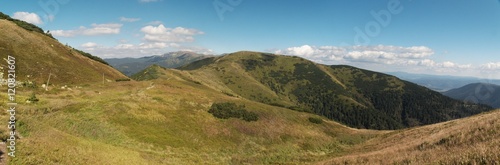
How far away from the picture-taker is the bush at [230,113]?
60156mm

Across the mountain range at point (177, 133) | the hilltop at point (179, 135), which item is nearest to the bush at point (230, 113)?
the mountain range at point (177, 133)

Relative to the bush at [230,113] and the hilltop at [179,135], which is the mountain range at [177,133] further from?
the bush at [230,113]

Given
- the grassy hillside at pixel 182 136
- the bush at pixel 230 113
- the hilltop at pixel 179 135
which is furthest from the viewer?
the bush at pixel 230 113

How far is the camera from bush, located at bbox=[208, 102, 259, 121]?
60156 millimetres

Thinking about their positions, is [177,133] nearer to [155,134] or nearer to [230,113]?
[155,134]

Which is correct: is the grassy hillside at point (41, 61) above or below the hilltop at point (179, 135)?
above

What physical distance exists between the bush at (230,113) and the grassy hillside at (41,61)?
140ft

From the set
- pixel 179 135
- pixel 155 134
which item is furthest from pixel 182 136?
pixel 155 134

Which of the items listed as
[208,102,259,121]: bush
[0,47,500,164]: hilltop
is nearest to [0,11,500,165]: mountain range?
[0,47,500,164]: hilltop

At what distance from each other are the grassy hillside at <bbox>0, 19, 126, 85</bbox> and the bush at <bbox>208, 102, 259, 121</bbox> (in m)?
42.8

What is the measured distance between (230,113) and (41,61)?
194 ft

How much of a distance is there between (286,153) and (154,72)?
114741 millimetres

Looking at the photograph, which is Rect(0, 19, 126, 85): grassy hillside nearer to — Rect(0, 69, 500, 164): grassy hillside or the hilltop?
the hilltop

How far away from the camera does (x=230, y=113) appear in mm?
61562
